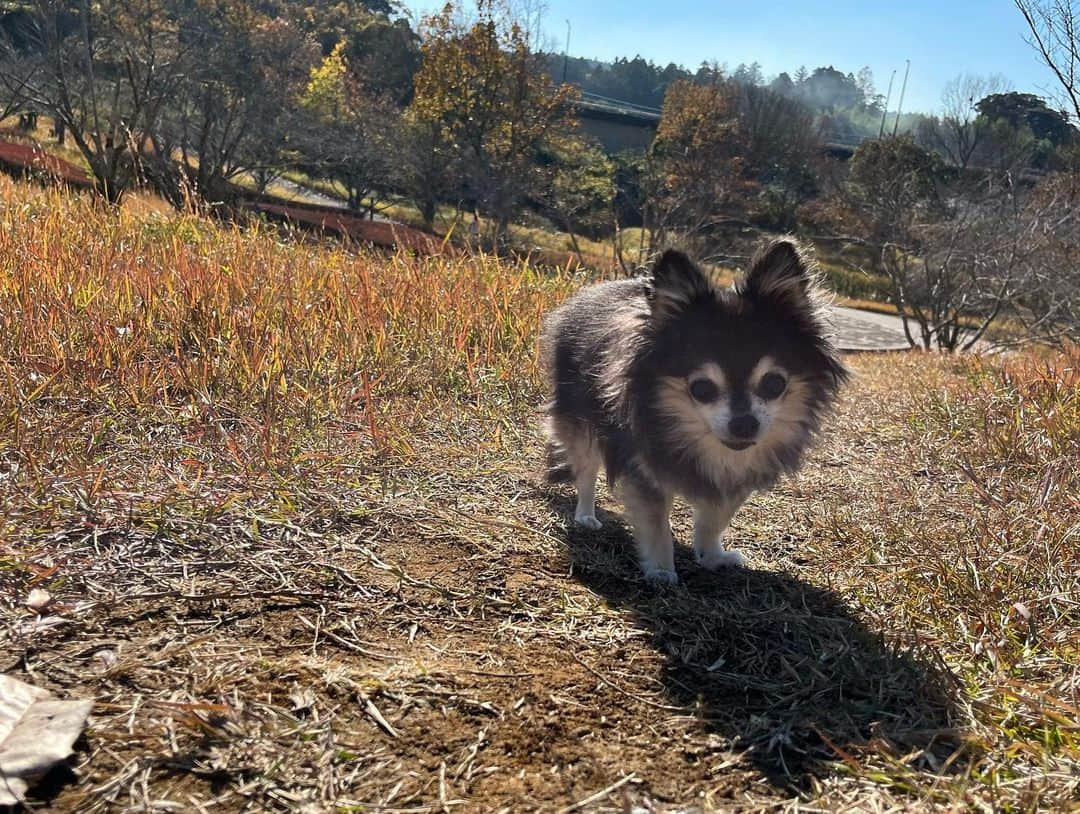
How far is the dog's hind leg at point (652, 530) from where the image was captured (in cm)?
241

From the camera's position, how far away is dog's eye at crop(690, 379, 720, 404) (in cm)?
233

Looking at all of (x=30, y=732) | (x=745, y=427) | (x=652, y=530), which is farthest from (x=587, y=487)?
(x=30, y=732)

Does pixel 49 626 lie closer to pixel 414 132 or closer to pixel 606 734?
pixel 606 734

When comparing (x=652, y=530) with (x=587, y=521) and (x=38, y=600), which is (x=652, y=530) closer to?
(x=587, y=521)

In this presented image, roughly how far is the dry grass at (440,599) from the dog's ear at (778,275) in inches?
35.4

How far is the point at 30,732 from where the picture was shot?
1248 mm

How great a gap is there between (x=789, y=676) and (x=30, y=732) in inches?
60.0

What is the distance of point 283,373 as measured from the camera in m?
3.31

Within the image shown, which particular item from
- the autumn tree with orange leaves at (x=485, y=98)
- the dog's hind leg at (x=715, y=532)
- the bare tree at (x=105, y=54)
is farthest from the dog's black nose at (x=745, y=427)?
the autumn tree with orange leaves at (x=485, y=98)

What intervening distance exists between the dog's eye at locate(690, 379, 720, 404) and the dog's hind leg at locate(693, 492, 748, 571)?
386 mm

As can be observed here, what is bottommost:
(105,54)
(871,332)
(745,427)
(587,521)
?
(871,332)

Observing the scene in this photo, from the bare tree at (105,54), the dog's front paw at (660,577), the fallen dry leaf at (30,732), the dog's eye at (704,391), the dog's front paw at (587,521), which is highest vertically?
the bare tree at (105,54)

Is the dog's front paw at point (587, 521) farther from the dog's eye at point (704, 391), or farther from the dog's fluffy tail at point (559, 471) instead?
the dog's eye at point (704, 391)

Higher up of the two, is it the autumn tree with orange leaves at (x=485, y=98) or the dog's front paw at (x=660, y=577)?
the autumn tree with orange leaves at (x=485, y=98)
